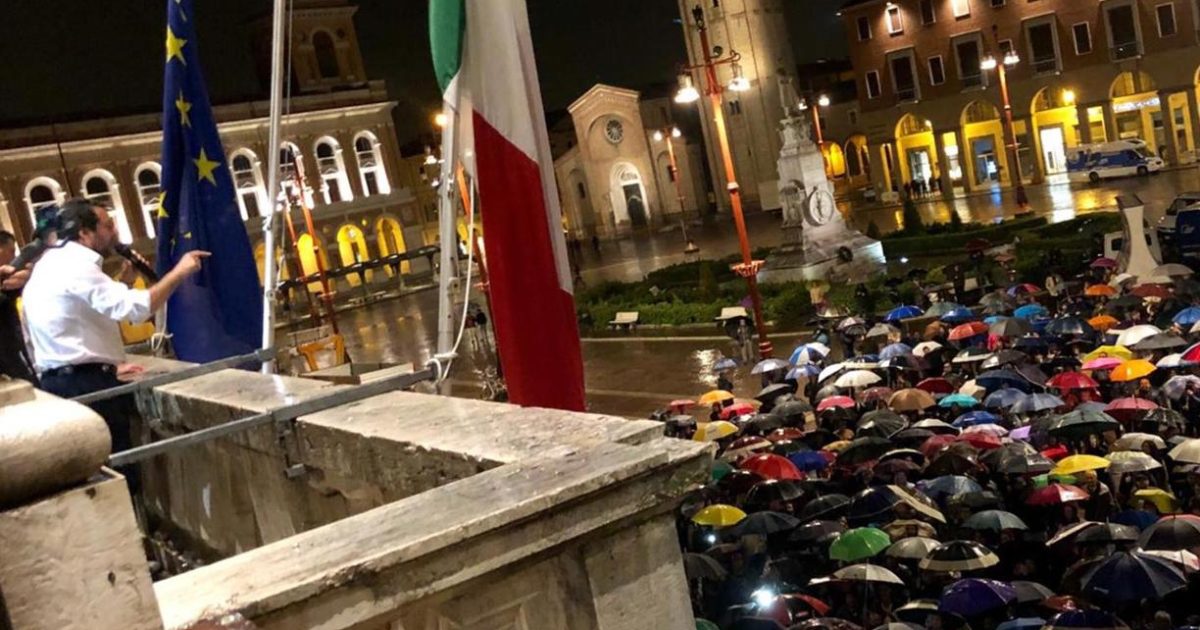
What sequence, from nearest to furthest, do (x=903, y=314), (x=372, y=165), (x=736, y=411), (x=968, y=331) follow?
(x=736, y=411) → (x=968, y=331) → (x=903, y=314) → (x=372, y=165)

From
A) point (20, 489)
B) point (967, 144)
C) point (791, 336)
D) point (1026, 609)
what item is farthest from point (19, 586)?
point (967, 144)

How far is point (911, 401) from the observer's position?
1183cm

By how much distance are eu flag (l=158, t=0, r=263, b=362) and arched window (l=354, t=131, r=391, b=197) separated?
56.7 meters

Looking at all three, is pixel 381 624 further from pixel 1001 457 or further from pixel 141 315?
pixel 1001 457

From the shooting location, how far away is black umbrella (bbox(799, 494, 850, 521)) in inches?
355

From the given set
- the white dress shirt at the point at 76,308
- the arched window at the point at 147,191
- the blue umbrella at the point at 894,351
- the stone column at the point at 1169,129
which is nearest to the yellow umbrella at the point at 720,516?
the white dress shirt at the point at 76,308

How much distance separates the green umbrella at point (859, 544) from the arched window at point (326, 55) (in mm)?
57292

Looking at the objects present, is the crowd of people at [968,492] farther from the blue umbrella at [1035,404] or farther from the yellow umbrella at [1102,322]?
the yellow umbrella at [1102,322]

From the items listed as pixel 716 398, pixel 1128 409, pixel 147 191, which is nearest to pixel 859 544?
pixel 1128 409

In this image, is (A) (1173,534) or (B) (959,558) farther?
(B) (959,558)

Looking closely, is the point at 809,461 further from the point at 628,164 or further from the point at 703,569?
the point at 628,164

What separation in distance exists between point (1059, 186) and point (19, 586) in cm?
4566

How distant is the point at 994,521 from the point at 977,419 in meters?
2.69

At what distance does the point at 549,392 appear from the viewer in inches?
176
